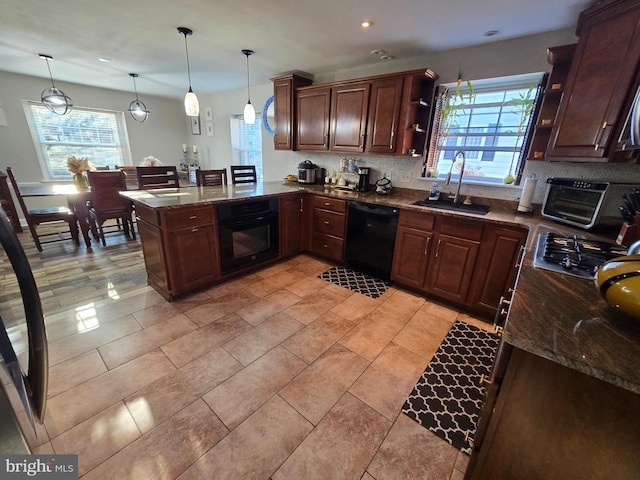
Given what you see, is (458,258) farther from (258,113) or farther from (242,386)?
(258,113)

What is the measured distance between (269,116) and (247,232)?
254cm

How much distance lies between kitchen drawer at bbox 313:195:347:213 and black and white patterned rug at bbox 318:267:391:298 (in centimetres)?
73

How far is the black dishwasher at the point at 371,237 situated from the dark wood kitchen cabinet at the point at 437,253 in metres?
0.10

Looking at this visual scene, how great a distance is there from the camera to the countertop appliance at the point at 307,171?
3.77m

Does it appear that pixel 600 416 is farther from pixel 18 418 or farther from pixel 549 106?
pixel 549 106

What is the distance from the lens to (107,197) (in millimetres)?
3576

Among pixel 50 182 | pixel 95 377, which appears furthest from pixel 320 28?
pixel 50 182

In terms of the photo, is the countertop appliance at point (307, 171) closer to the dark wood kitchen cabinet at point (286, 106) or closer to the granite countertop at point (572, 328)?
the dark wood kitchen cabinet at point (286, 106)

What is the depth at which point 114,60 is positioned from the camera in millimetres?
3438

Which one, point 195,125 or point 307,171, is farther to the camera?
point 195,125

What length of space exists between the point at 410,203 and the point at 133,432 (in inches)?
103

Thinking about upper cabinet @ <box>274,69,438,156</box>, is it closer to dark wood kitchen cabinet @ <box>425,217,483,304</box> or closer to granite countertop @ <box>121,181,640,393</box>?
dark wood kitchen cabinet @ <box>425,217,483,304</box>

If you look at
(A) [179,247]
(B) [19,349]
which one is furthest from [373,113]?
(B) [19,349]

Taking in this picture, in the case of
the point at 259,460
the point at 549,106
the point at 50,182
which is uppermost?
the point at 549,106
